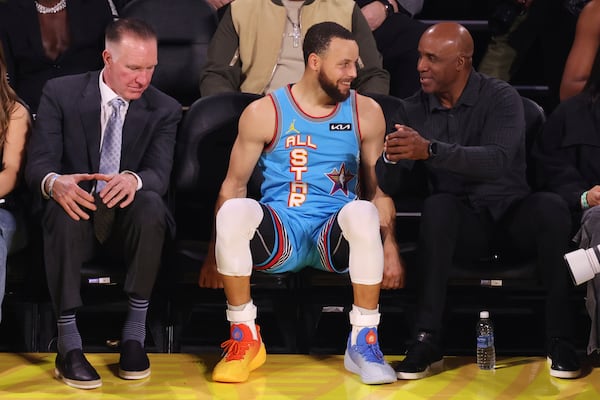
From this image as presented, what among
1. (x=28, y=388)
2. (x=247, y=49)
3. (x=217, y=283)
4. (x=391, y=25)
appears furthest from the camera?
(x=391, y=25)

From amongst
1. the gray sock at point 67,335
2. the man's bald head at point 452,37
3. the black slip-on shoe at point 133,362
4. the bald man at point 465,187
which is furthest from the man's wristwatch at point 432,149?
the gray sock at point 67,335

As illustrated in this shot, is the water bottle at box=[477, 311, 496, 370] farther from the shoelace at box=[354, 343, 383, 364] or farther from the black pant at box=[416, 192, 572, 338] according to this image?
the shoelace at box=[354, 343, 383, 364]

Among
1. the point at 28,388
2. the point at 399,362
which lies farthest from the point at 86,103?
the point at 399,362

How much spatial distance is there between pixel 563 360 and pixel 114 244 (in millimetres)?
1475

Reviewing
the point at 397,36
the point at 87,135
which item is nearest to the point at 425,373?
the point at 87,135

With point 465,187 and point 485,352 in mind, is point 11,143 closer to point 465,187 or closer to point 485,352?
point 465,187

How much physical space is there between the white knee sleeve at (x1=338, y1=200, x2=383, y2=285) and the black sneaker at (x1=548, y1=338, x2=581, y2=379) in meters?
0.60

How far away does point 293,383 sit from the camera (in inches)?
131

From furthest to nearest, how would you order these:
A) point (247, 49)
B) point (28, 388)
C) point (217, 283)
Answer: point (247, 49)
point (217, 283)
point (28, 388)

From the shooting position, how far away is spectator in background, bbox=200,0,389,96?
444 centimetres

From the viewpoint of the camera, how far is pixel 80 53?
4.53 m

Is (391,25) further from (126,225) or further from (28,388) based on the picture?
(28,388)

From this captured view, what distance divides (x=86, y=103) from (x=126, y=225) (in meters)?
0.51

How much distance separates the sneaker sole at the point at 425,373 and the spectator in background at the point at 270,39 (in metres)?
1.38
